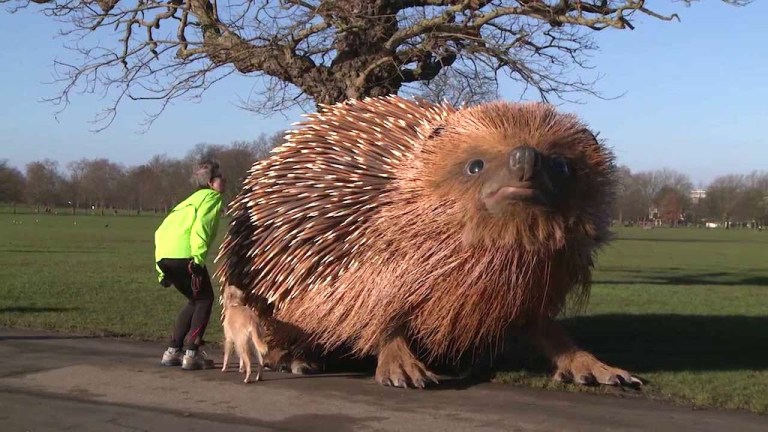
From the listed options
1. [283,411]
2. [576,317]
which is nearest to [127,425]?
[283,411]

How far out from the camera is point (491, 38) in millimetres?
13836

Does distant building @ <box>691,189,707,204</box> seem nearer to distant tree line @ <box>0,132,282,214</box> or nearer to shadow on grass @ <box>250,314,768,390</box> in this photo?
distant tree line @ <box>0,132,282,214</box>

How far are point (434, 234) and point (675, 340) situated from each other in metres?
5.35

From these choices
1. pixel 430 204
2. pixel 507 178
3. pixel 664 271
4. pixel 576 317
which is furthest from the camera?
pixel 664 271

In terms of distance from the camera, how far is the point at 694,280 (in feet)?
88.4

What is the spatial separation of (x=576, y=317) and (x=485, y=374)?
5.21 m

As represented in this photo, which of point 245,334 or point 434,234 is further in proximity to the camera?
point 245,334

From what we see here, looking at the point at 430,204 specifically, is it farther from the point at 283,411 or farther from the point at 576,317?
the point at 576,317

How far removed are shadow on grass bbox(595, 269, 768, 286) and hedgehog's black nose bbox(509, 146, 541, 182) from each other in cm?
1756

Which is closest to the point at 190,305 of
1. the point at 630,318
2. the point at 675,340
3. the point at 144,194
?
the point at 675,340

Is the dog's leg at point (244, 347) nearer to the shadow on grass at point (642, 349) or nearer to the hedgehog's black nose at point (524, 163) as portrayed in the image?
the shadow on grass at point (642, 349)

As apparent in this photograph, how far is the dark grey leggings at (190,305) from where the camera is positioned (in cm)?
877

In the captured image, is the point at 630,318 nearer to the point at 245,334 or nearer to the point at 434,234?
the point at 434,234

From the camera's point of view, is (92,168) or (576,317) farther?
(92,168)
